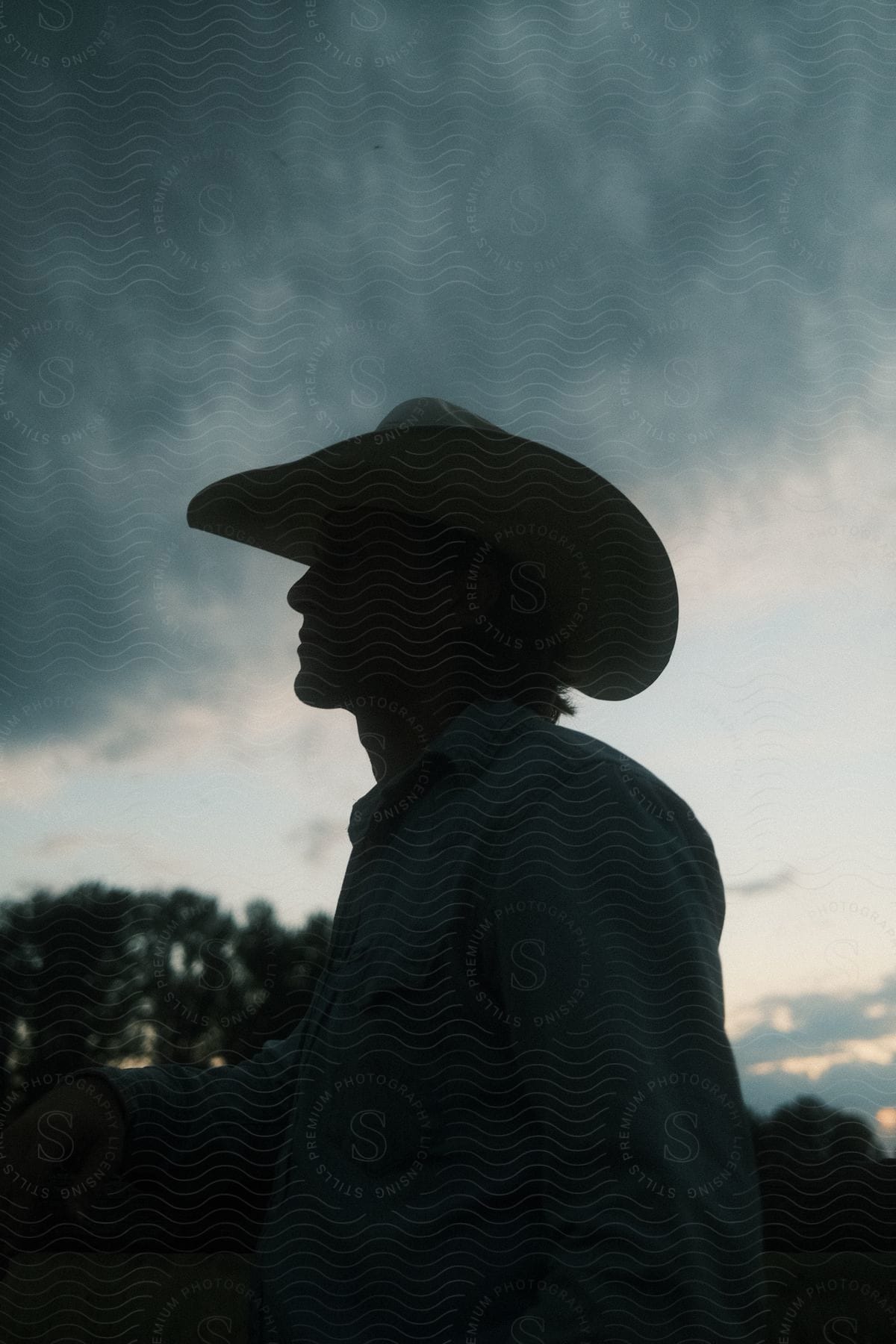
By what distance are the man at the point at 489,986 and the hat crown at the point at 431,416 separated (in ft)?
0.04

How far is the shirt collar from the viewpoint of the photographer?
921mm

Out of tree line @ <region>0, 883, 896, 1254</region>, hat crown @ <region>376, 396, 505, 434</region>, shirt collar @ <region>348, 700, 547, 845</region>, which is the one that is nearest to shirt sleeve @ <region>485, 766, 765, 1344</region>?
shirt collar @ <region>348, 700, 547, 845</region>

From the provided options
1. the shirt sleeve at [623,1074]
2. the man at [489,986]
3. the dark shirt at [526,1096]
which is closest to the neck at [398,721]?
the man at [489,986]

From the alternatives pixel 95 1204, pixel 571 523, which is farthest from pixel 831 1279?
pixel 571 523

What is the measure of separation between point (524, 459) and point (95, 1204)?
101cm

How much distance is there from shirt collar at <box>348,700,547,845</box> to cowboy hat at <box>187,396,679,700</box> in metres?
0.21

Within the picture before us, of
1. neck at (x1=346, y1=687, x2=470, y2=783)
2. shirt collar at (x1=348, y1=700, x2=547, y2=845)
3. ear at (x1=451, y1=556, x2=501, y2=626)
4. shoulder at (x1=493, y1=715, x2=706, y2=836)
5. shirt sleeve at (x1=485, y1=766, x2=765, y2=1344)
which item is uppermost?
ear at (x1=451, y1=556, x2=501, y2=626)

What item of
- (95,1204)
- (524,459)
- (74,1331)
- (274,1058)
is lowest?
(74,1331)

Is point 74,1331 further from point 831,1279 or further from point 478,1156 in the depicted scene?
point 831,1279

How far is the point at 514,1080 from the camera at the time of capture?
28.1 inches

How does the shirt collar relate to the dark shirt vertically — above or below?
above

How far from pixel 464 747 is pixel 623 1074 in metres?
0.39

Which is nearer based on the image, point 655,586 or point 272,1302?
point 272,1302

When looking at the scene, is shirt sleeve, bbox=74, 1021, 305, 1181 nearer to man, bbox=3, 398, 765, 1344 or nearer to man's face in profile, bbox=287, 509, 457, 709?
man, bbox=3, 398, 765, 1344
